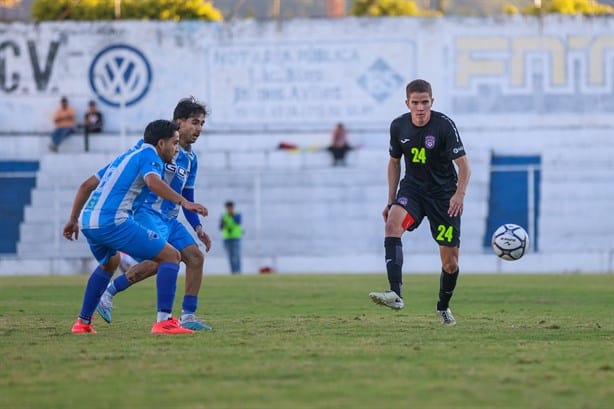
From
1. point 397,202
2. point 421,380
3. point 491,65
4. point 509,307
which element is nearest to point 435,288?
point 509,307

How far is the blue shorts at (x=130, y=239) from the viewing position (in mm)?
10305

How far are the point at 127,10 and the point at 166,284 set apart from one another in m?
25.8

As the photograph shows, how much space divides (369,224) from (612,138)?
22.9ft

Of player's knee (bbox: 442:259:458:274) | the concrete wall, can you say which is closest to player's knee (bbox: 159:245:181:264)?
player's knee (bbox: 442:259:458:274)

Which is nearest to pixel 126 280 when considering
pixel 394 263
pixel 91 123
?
pixel 394 263

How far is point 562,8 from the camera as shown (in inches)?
1356

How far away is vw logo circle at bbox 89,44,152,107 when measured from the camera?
34.0 meters

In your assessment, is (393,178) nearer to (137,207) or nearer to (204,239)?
(204,239)

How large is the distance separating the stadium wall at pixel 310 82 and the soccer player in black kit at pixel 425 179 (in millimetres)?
20349

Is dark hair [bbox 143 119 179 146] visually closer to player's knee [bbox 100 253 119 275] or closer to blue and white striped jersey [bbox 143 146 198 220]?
blue and white striped jersey [bbox 143 146 198 220]

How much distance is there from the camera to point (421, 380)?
726 centimetres

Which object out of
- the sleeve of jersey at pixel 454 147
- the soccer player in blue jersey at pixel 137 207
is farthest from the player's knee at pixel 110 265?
the sleeve of jersey at pixel 454 147

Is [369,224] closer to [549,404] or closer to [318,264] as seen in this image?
[318,264]

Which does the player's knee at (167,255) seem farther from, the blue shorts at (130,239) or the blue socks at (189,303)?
the blue socks at (189,303)
